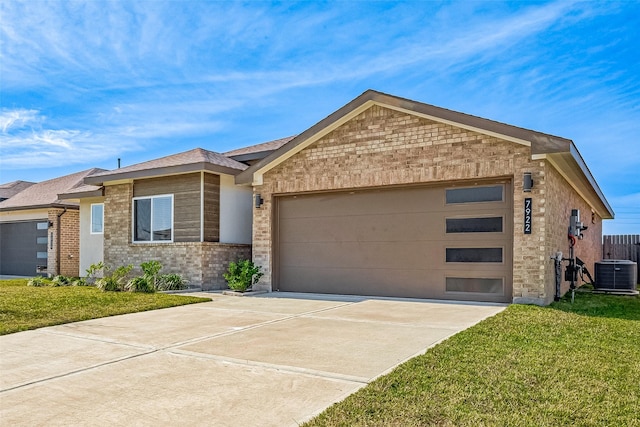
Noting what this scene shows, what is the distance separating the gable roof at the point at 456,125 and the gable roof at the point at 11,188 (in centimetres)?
1779

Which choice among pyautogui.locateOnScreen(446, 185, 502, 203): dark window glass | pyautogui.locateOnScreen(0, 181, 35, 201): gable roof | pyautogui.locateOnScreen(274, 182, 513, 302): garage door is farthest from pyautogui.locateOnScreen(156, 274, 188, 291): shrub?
pyautogui.locateOnScreen(0, 181, 35, 201): gable roof

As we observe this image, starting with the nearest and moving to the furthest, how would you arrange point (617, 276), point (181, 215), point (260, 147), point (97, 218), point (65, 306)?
point (65, 306) < point (617, 276) < point (181, 215) < point (260, 147) < point (97, 218)

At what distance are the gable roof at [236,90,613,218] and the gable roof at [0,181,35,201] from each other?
1779cm

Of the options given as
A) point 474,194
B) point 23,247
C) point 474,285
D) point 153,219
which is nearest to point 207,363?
point 474,285

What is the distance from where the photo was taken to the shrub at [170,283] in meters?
12.2

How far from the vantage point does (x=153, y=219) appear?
13727 mm

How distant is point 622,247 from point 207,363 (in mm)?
21826

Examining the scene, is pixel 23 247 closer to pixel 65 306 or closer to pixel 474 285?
pixel 65 306

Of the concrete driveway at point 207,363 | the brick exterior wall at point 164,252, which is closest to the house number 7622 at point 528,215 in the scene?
the concrete driveway at point 207,363

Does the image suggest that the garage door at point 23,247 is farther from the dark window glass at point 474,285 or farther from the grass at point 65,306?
the dark window glass at point 474,285

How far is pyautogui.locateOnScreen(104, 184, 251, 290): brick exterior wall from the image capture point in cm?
1260

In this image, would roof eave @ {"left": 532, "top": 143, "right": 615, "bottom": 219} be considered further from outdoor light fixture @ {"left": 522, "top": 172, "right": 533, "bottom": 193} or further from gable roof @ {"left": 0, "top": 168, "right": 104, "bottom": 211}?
gable roof @ {"left": 0, "top": 168, "right": 104, "bottom": 211}

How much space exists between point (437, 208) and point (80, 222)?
13389 mm

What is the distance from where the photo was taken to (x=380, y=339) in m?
5.88
